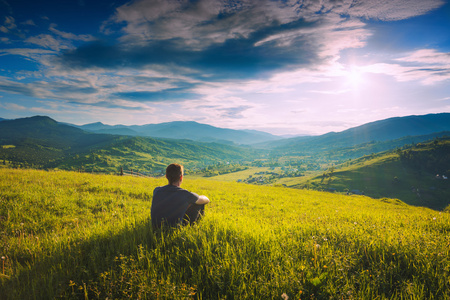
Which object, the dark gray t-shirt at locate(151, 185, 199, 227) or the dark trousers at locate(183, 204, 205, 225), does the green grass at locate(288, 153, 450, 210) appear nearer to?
the dark trousers at locate(183, 204, 205, 225)

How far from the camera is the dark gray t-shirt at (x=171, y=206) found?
16.6 feet

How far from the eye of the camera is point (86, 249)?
4.17 meters

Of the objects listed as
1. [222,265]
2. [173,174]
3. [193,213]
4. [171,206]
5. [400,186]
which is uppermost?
[173,174]

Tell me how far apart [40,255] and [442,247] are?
27.4ft

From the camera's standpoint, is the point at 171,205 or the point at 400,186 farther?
the point at 400,186

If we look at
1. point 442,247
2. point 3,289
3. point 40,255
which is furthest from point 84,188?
point 442,247

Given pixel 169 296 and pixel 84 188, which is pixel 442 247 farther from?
pixel 84 188

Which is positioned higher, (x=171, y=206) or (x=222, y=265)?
(x=171, y=206)

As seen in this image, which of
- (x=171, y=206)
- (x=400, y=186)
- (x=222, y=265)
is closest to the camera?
(x=222, y=265)

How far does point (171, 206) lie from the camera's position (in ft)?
16.6

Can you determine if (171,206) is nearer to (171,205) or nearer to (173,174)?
(171,205)

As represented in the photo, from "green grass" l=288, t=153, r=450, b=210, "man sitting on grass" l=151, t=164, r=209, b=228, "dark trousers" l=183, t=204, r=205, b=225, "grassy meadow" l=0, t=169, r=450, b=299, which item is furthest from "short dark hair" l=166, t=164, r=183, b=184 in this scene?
"green grass" l=288, t=153, r=450, b=210

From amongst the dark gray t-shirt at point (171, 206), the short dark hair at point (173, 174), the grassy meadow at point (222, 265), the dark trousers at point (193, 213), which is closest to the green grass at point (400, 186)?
the grassy meadow at point (222, 265)

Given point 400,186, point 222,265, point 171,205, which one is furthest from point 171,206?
point 400,186
